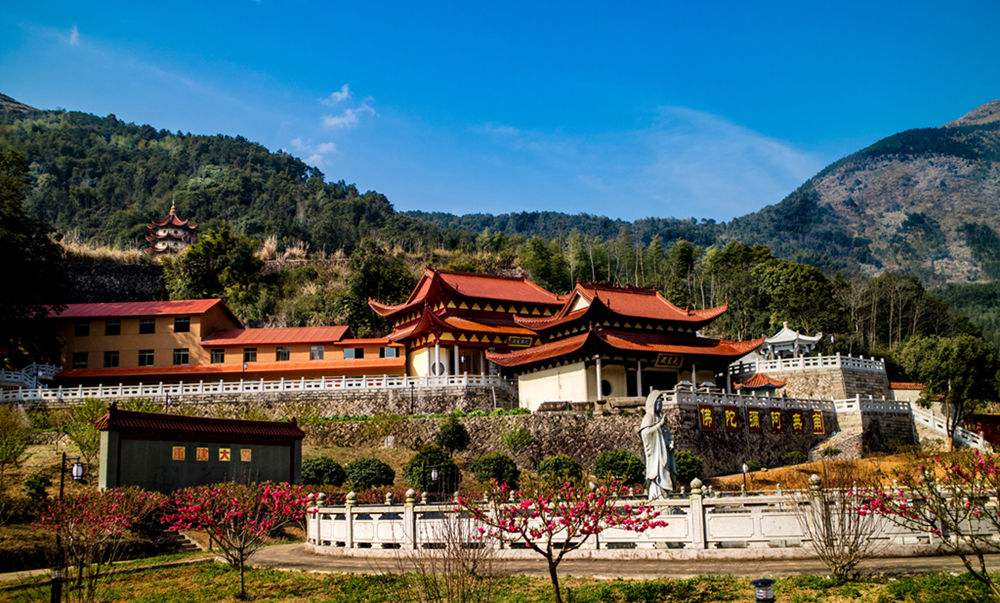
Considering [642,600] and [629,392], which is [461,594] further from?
[629,392]

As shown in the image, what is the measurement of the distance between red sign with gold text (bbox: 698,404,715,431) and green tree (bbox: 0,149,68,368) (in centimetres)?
3547

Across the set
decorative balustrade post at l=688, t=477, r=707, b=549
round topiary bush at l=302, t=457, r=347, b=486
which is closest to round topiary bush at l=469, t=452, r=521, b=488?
round topiary bush at l=302, t=457, r=347, b=486

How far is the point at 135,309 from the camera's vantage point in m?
50.2

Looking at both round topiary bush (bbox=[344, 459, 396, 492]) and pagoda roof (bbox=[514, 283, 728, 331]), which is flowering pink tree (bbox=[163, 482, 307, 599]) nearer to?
round topiary bush (bbox=[344, 459, 396, 492])

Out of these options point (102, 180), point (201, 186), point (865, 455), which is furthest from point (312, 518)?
point (102, 180)

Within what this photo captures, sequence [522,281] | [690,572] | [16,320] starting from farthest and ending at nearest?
[522,281]
[16,320]
[690,572]

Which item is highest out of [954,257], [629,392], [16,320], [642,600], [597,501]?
[954,257]

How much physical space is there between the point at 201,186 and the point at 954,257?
536ft

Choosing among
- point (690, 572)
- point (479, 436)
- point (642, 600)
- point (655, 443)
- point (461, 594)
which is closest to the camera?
point (461, 594)

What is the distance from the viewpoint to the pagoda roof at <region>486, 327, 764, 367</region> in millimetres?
39469

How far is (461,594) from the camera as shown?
11.6 meters

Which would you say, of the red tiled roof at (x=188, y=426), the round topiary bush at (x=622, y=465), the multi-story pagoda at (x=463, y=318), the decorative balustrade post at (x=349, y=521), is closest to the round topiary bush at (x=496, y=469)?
the round topiary bush at (x=622, y=465)

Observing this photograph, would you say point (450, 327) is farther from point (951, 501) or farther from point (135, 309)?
point (951, 501)

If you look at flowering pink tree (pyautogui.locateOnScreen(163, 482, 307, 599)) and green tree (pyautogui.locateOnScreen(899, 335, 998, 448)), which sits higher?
green tree (pyautogui.locateOnScreen(899, 335, 998, 448))
